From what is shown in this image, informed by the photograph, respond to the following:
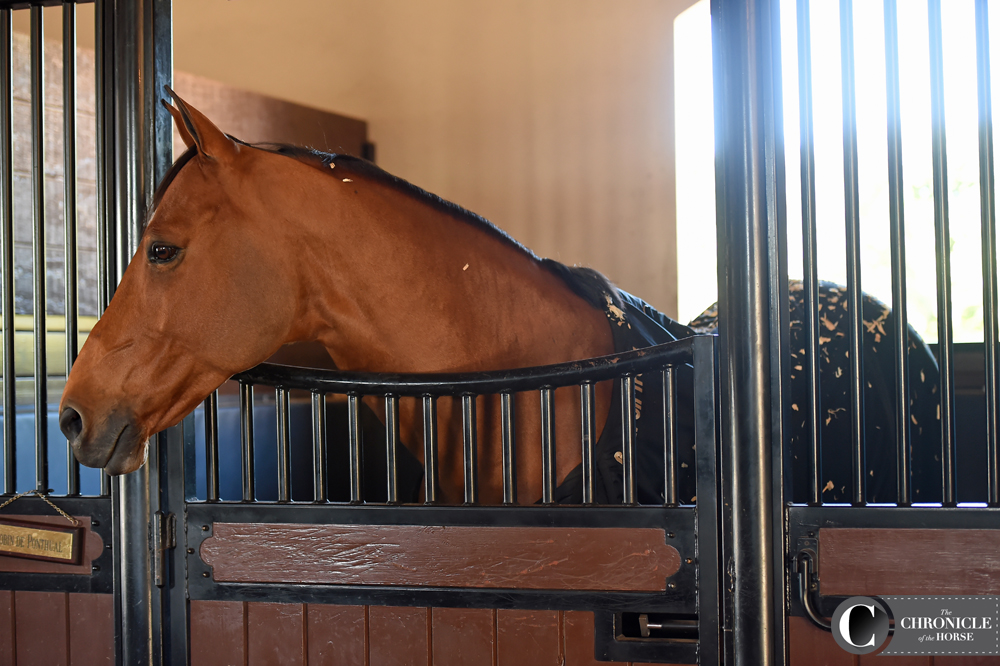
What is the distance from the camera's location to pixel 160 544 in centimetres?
95

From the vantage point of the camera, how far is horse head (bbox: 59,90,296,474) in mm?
855

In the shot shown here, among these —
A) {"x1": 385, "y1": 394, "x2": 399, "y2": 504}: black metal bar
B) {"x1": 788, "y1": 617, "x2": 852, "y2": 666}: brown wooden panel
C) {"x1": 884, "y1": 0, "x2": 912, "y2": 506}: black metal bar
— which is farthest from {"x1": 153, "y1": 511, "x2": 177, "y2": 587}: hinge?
{"x1": 884, "y1": 0, "x2": 912, "y2": 506}: black metal bar

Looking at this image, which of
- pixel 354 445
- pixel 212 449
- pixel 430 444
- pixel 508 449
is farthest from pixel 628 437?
pixel 212 449

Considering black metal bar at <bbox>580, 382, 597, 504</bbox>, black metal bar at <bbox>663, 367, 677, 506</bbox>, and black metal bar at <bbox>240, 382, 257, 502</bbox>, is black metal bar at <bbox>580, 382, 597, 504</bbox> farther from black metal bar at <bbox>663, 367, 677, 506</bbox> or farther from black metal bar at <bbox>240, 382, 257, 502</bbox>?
black metal bar at <bbox>240, 382, 257, 502</bbox>

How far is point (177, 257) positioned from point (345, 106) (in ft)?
6.85

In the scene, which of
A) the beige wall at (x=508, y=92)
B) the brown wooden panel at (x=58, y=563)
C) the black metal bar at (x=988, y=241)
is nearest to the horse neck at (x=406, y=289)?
the brown wooden panel at (x=58, y=563)

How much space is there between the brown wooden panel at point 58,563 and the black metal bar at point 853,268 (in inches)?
39.9

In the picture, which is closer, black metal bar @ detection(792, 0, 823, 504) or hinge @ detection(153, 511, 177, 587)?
black metal bar @ detection(792, 0, 823, 504)

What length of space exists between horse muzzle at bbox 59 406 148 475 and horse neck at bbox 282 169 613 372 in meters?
0.24

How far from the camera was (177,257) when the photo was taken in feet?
2.94

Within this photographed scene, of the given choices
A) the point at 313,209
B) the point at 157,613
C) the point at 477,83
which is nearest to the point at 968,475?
the point at 313,209

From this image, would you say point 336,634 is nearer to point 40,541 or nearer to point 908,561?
point 40,541

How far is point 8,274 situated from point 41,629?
52cm

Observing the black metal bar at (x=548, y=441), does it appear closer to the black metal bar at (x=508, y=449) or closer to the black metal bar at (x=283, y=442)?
the black metal bar at (x=508, y=449)
